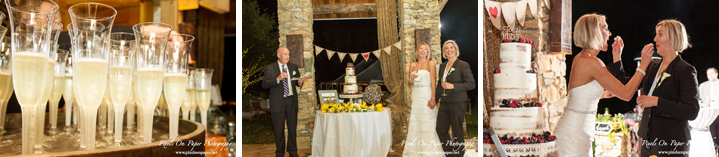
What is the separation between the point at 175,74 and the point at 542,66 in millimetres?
2953

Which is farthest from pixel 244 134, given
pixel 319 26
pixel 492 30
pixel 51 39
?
pixel 492 30

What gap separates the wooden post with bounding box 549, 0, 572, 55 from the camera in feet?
10.2

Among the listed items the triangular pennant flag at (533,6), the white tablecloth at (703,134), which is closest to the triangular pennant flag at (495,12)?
the triangular pennant flag at (533,6)

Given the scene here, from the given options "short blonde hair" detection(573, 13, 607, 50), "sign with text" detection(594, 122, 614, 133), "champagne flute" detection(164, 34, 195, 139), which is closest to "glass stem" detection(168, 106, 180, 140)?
"champagne flute" detection(164, 34, 195, 139)

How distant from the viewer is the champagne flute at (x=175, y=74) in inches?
75.2

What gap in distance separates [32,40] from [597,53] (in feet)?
11.8

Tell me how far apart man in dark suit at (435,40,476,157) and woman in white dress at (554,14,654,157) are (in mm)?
824

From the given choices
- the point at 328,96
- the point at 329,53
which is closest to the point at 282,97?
the point at 328,96

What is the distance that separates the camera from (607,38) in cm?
301

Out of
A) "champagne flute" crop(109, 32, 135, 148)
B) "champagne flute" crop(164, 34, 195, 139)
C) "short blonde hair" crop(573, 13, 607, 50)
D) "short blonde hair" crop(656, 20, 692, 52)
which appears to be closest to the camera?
"champagne flute" crop(109, 32, 135, 148)

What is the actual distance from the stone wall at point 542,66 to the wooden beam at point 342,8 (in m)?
1.12

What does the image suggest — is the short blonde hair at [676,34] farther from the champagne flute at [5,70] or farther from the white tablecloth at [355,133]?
the champagne flute at [5,70]

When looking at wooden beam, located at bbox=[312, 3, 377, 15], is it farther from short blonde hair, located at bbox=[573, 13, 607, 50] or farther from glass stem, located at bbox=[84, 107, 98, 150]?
glass stem, located at bbox=[84, 107, 98, 150]

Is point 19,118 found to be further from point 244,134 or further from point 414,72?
point 414,72
